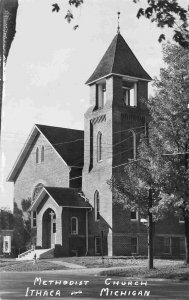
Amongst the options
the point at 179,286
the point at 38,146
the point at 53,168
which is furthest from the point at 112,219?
the point at 179,286

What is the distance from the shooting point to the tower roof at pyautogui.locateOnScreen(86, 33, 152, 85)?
4147cm

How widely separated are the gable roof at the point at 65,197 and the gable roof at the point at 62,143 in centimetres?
235

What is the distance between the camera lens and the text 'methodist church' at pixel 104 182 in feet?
132

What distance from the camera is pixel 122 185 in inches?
1072

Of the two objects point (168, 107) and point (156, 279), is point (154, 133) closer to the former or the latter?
point (168, 107)

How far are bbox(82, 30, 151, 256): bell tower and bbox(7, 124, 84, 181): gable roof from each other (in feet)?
7.22

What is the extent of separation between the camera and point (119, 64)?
41750mm

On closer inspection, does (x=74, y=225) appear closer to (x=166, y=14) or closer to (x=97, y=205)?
(x=97, y=205)

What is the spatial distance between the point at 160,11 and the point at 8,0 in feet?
6.79

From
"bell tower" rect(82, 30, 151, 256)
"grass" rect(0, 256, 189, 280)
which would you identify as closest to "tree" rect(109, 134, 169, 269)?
"grass" rect(0, 256, 189, 280)

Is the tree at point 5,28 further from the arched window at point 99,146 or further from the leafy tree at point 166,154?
the arched window at point 99,146

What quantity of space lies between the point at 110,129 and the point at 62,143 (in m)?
7.18

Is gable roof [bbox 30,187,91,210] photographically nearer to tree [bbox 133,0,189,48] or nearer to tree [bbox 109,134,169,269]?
tree [bbox 109,134,169,269]
